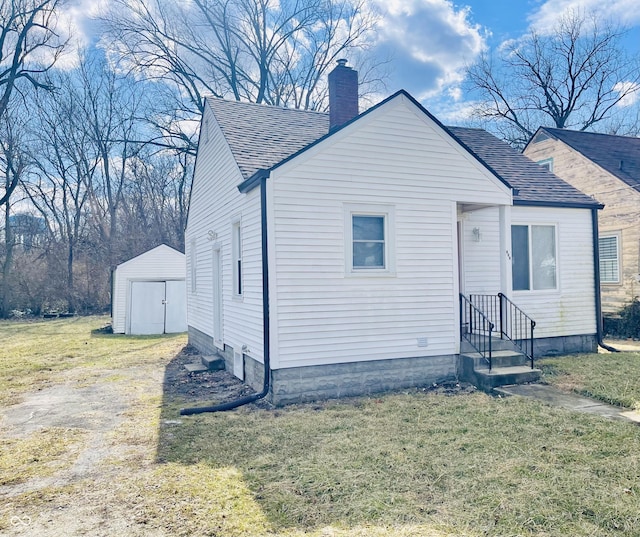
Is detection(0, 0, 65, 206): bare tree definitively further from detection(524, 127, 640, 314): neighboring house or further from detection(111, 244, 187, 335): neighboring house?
detection(524, 127, 640, 314): neighboring house

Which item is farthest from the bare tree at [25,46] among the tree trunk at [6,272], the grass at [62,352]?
the grass at [62,352]

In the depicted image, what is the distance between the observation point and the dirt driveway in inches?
144

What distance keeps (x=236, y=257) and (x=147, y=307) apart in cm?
879

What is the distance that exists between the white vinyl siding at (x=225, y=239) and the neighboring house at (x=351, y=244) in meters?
0.06

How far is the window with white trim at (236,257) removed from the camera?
8633mm

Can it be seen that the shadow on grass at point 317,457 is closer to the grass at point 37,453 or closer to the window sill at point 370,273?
the grass at point 37,453

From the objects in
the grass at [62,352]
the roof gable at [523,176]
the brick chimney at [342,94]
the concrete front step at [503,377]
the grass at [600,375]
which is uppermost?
the brick chimney at [342,94]

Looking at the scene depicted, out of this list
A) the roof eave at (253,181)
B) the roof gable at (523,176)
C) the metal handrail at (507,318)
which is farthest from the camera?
the roof gable at (523,176)

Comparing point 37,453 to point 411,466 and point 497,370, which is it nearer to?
point 411,466

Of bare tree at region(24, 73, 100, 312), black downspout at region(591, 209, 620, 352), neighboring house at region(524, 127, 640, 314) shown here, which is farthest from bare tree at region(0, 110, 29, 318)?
black downspout at region(591, 209, 620, 352)

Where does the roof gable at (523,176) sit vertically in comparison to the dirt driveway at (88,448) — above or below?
above

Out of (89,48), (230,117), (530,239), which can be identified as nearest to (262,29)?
(89,48)

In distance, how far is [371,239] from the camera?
761cm

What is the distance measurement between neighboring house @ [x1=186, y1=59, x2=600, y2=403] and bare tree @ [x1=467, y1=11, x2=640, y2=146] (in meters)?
21.4
